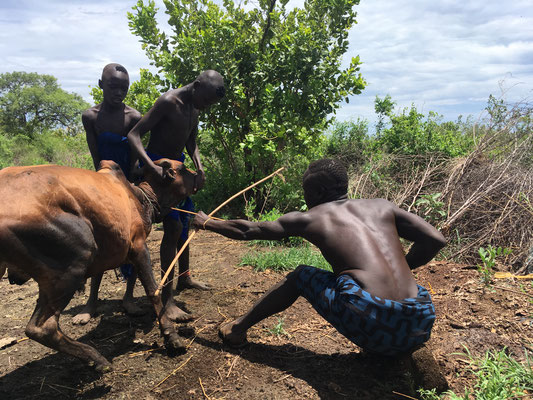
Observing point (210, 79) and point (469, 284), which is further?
point (469, 284)

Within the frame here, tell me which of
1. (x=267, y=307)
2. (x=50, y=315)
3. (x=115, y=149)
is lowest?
(x=267, y=307)

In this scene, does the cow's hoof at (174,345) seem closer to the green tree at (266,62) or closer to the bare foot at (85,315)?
the bare foot at (85,315)

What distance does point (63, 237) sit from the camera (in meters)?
2.33

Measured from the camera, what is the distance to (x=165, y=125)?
3641 millimetres

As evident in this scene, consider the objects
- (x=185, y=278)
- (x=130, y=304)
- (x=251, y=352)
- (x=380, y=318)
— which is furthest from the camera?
(x=185, y=278)

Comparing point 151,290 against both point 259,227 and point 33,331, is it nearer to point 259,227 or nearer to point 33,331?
point 33,331

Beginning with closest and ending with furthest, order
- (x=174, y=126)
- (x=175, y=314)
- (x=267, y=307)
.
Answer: (x=267, y=307) < (x=175, y=314) < (x=174, y=126)

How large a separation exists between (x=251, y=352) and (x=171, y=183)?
1.59m

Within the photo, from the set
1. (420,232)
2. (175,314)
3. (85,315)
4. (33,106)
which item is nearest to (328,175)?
(420,232)

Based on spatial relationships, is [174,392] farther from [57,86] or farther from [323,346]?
[57,86]

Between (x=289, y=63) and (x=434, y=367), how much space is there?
544 centimetres

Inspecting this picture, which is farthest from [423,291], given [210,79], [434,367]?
[210,79]

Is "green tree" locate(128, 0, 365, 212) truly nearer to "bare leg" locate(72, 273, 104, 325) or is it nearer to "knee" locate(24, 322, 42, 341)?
"bare leg" locate(72, 273, 104, 325)

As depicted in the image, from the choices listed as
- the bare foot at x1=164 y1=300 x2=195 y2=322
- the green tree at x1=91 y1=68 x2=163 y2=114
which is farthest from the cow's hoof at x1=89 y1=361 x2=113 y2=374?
the green tree at x1=91 y1=68 x2=163 y2=114
